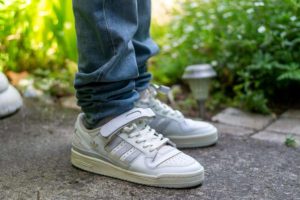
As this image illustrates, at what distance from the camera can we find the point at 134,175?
44.1 inches

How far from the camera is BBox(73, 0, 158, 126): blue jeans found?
107cm

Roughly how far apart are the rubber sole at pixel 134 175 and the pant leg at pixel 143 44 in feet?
0.89

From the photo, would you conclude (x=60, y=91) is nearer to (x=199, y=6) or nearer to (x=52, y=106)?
(x=52, y=106)

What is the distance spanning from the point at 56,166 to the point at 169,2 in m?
2.07

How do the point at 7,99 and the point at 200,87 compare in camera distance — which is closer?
the point at 7,99

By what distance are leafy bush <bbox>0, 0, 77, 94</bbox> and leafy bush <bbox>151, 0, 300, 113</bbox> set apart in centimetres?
46

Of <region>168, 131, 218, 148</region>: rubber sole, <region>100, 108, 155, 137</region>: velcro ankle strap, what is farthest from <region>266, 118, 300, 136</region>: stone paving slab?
<region>100, 108, 155, 137</region>: velcro ankle strap

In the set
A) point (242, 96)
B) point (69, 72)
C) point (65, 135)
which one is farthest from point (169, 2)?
point (65, 135)

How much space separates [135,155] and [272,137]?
2.10 feet

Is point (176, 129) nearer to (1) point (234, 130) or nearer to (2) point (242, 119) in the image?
(1) point (234, 130)

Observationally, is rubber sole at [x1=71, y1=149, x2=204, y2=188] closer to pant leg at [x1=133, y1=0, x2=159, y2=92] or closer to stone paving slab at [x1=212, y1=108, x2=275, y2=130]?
pant leg at [x1=133, y1=0, x2=159, y2=92]

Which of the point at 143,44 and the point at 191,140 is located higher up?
the point at 143,44

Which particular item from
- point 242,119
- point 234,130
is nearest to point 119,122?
point 234,130

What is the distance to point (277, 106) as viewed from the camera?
194 cm
